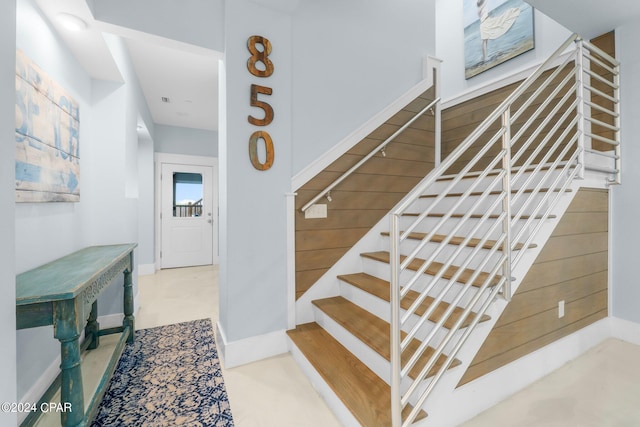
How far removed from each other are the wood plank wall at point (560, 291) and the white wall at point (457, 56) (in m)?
1.67

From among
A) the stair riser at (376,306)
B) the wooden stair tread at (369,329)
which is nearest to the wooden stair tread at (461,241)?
the stair riser at (376,306)

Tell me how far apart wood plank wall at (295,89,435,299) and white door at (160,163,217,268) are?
12.5 feet

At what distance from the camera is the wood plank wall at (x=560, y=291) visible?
1584mm

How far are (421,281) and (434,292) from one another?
0.13 m

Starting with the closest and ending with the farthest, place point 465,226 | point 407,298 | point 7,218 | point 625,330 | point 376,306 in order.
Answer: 1. point 7,218
2. point 407,298
3. point 376,306
4. point 465,226
5. point 625,330

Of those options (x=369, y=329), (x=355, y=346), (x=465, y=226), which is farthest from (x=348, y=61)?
(x=355, y=346)

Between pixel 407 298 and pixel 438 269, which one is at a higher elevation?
pixel 438 269

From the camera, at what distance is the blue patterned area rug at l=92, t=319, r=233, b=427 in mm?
1497

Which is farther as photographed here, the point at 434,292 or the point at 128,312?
the point at 128,312

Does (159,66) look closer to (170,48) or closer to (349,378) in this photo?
(170,48)

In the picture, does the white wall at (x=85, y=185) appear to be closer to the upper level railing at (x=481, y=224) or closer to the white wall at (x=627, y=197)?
the upper level railing at (x=481, y=224)

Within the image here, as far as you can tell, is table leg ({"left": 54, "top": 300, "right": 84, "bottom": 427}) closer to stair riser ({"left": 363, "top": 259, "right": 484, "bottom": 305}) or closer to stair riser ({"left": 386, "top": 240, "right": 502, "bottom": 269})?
stair riser ({"left": 363, "top": 259, "right": 484, "bottom": 305})

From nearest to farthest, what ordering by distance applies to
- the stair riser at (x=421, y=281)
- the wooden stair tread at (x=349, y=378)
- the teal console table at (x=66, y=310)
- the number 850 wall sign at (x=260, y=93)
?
the teal console table at (x=66, y=310)
the wooden stair tread at (x=349, y=378)
the stair riser at (x=421, y=281)
the number 850 wall sign at (x=260, y=93)

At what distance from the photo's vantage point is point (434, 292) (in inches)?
69.8
